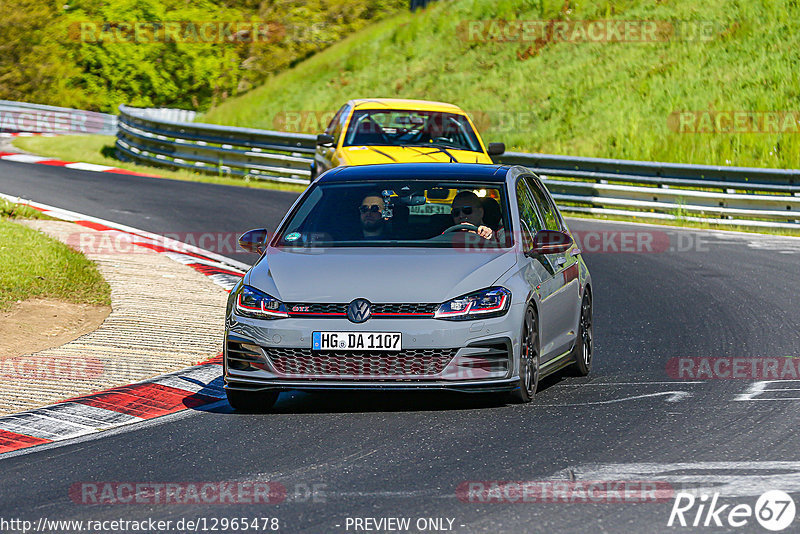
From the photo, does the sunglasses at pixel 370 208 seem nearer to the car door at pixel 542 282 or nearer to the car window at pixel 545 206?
the car door at pixel 542 282

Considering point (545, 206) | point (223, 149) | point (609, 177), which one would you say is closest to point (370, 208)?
point (545, 206)

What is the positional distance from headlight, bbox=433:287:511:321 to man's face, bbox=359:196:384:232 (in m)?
1.20

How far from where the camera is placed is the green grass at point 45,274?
12.4 meters

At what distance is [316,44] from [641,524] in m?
48.7

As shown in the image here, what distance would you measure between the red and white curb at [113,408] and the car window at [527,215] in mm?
2336

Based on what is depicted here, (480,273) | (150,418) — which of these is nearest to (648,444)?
(480,273)

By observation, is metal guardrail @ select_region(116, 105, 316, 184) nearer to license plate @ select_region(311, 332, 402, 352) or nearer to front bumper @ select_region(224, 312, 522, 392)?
front bumper @ select_region(224, 312, 522, 392)

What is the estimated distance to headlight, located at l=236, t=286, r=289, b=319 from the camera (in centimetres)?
795

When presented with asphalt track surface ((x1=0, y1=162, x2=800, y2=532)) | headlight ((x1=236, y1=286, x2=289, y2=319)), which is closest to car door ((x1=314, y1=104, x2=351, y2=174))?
asphalt track surface ((x1=0, y1=162, x2=800, y2=532))

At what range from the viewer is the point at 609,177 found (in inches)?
900

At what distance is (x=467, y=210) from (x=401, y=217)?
46cm

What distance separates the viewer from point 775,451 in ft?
22.4

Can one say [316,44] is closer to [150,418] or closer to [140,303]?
[140,303]

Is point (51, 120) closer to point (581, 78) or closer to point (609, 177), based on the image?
point (581, 78)
